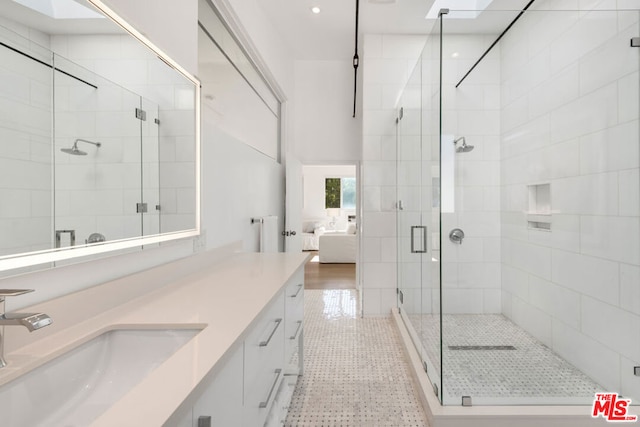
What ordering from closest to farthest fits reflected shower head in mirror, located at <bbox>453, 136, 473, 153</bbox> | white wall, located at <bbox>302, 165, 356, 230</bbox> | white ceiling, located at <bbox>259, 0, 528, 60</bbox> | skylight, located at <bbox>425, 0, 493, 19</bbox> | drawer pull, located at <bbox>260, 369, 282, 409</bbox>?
1. drawer pull, located at <bbox>260, 369, 282, 409</bbox>
2. reflected shower head in mirror, located at <bbox>453, 136, 473, 153</bbox>
3. skylight, located at <bbox>425, 0, 493, 19</bbox>
4. white ceiling, located at <bbox>259, 0, 528, 60</bbox>
5. white wall, located at <bbox>302, 165, 356, 230</bbox>

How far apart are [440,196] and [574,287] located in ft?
3.20

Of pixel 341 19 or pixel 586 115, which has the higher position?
pixel 341 19

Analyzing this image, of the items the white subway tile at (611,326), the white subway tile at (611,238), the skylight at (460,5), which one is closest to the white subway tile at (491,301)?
the white subway tile at (611,326)

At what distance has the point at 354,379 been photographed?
87.4 inches

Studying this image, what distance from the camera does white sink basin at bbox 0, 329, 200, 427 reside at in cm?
65

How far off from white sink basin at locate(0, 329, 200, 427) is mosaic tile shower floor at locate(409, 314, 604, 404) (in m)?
1.50

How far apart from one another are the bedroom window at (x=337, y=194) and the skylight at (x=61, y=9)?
8489 mm

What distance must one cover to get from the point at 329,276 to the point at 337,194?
14.5 ft

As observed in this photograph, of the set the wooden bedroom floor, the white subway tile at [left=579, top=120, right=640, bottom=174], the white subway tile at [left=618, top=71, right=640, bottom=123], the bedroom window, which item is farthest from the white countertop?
the bedroom window

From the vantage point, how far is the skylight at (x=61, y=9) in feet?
2.77

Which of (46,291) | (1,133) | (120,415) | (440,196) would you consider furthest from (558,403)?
(1,133)

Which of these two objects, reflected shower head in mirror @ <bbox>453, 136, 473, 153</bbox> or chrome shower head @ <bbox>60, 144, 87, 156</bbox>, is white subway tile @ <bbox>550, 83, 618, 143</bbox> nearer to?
reflected shower head in mirror @ <bbox>453, 136, 473, 153</bbox>

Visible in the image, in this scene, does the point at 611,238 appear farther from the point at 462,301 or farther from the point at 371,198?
the point at 371,198

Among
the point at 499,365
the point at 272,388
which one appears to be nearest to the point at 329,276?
the point at 499,365
